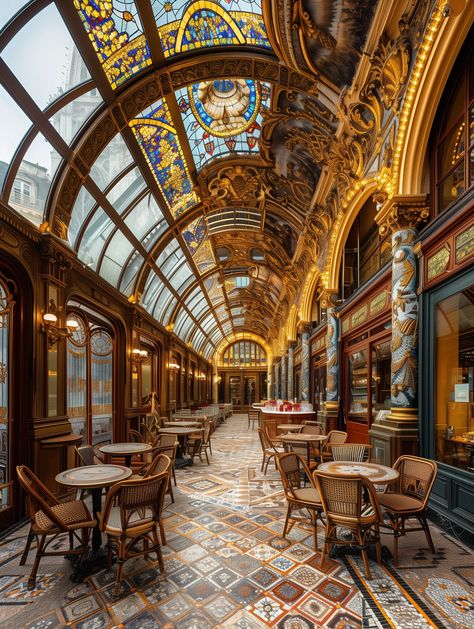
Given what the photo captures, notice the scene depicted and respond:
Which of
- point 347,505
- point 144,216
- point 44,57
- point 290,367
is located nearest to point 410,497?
point 347,505

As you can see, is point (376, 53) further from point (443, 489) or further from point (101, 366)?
point (101, 366)

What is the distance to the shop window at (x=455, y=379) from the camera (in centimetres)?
415

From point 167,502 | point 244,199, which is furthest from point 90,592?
point 244,199

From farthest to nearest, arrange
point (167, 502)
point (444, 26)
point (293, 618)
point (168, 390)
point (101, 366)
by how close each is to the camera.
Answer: point (168, 390)
point (101, 366)
point (167, 502)
point (444, 26)
point (293, 618)

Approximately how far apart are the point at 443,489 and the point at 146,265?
871 cm

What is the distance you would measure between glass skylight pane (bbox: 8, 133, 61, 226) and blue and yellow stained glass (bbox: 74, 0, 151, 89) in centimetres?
145

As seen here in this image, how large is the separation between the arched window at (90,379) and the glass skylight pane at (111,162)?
2.62 metres

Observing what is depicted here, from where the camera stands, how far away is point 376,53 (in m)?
5.12

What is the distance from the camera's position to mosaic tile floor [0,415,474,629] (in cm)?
280

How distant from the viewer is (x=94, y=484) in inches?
145

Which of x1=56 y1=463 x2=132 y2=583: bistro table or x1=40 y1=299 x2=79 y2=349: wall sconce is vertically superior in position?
x1=40 y1=299 x2=79 y2=349: wall sconce

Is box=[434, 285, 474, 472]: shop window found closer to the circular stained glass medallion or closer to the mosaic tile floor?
the mosaic tile floor

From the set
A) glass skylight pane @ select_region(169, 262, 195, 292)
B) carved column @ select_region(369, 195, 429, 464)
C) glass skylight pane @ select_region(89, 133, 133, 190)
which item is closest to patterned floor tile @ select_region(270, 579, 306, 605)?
carved column @ select_region(369, 195, 429, 464)

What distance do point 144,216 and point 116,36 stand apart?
450 cm
